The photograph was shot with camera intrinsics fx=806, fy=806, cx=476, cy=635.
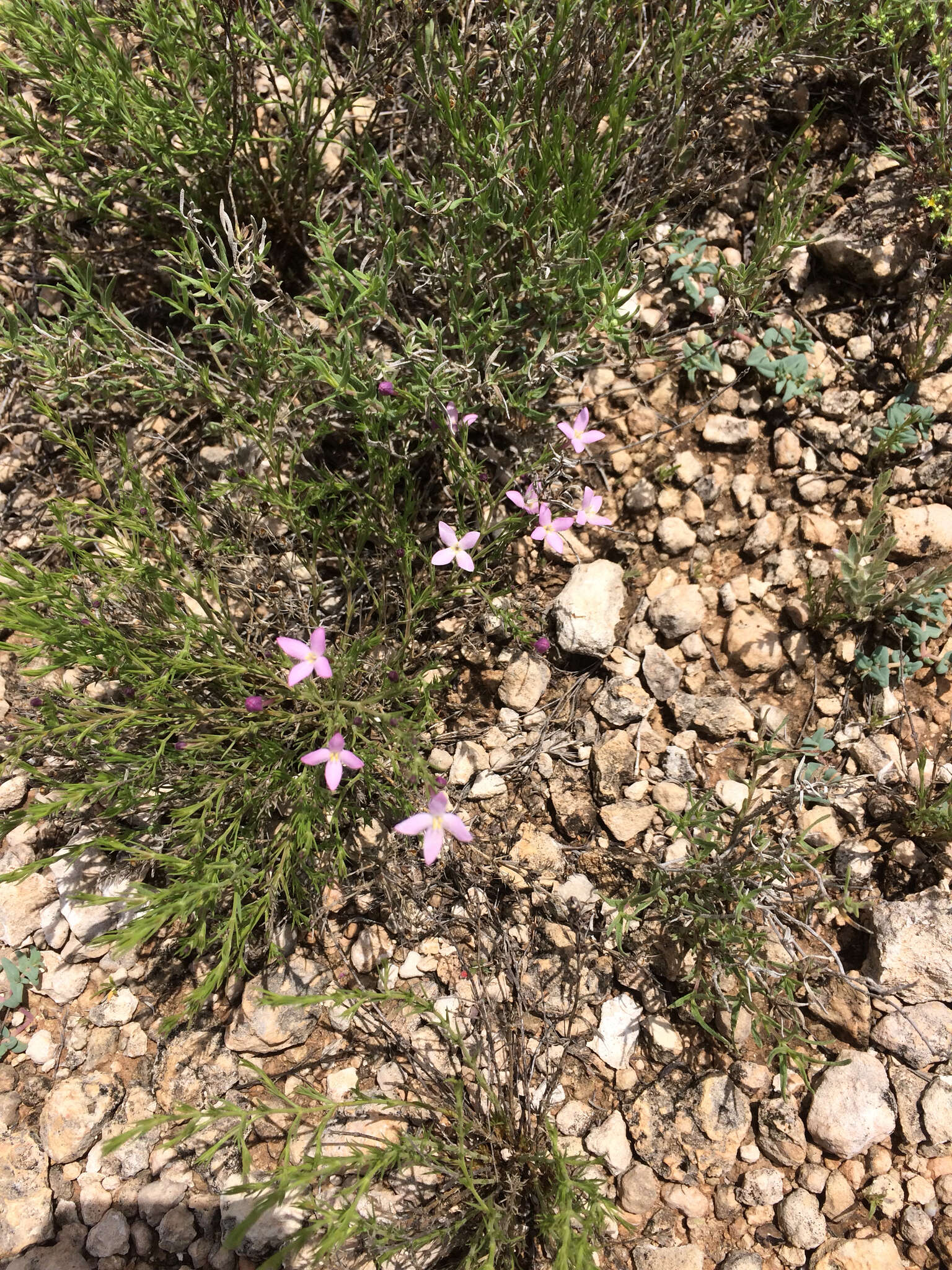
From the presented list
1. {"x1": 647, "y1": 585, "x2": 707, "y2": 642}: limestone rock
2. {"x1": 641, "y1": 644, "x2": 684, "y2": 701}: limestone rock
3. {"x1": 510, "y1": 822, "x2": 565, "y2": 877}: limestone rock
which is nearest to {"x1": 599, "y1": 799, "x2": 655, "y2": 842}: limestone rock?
{"x1": 510, "y1": 822, "x2": 565, "y2": 877}: limestone rock

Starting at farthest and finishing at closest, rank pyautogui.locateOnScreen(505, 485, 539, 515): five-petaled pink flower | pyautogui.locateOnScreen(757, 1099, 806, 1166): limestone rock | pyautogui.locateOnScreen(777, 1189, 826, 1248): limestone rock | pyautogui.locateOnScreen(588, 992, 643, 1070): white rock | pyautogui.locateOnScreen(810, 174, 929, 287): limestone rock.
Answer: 1. pyautogui.locateOnScreen(810, 174, 929, 287): limestone rock
2. pyautogui.locateOnScreen(505, 485, 539, 515): five-petaled pink flower
3. pyautogui.locateOnScreen(588, 992, 643, 1070): white rock
4. pyautogui.locateOnScreen(757, 1099, 806, 1166): limestone rock
5. pyautogui.locateOnScreen(777, 1189, 826, 1248): limestone rock

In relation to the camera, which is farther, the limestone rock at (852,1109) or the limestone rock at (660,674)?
the limestone rock at (660,674)

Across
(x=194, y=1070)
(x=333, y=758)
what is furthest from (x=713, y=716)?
(x=194, y=1070)

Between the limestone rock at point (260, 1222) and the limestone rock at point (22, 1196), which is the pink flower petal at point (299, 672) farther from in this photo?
the limestone rock at point (22, 1196)

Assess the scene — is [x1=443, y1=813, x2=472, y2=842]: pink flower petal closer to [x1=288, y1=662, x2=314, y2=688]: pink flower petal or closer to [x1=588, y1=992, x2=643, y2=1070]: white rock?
[x1=288, y1=662, x2=314, y2=688]: pink flower petal

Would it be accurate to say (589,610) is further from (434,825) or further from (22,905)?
(22,905)

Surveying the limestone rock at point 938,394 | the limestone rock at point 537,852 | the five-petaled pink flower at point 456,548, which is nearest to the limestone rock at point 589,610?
the five-petaled pink flower at point 456,548
